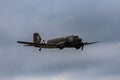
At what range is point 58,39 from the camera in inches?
6284

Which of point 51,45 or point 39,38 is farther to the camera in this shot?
point 39,38

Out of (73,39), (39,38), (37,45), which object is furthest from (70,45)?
(39,38)

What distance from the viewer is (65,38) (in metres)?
160

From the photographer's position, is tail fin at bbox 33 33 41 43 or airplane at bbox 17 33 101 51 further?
tail fin at bbox 33 33 41 43

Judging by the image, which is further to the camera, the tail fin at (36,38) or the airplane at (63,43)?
the tail fin at (36,38)

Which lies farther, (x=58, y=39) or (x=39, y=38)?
(x=39, y=38)

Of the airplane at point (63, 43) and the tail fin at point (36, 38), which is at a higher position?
the tail fin at point (36, 38)

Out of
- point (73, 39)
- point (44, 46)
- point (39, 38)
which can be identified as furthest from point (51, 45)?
point (39, 38)

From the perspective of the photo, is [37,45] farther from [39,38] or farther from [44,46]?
[39,38]

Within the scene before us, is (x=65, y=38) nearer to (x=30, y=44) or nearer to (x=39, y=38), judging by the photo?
(x=30, y=44)

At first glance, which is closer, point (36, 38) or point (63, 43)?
point (63, 43)

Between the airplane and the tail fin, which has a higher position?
the tail fin

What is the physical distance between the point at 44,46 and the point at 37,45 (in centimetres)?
A: 578

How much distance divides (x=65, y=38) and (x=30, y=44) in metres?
14.3
